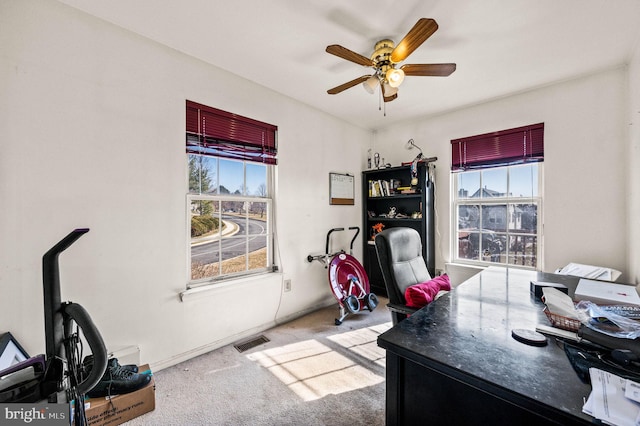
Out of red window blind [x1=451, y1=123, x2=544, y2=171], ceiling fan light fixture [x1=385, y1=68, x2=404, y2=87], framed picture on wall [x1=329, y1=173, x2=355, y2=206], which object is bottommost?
framed picture on wall [x1=329, y1=173, x2=355, y2=206]

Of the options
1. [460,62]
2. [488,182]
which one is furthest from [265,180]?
[488,182]

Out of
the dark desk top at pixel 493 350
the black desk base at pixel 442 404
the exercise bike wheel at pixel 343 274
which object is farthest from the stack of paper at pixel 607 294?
the exercise bike wheel at pixel 343 274

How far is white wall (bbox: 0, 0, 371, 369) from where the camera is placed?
1.47 meters

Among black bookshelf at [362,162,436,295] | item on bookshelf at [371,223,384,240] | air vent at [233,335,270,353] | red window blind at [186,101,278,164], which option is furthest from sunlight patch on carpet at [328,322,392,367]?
red window blind at [186,101,278,164]

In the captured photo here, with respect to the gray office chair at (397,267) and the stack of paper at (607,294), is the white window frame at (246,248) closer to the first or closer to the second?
the gray office chair at (397,267)

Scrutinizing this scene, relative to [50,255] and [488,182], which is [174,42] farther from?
[488,182]

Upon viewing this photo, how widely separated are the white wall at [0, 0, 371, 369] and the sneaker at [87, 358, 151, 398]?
31 cm

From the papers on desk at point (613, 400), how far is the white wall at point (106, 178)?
2.31 m

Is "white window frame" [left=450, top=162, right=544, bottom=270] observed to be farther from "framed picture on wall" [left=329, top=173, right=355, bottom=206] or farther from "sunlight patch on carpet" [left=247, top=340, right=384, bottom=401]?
"sunlight patch on carpet" [left=247, top=340, right=384, bottom=401]

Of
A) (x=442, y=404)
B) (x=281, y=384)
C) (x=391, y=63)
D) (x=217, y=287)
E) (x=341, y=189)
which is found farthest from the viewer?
(x=341, y=189)

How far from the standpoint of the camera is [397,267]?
65.9 inches

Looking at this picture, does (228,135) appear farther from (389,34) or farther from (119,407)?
(119,407)

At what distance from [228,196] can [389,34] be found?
6.29 ft

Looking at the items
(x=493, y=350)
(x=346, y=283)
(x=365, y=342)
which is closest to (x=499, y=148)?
(x=346, y=283)
